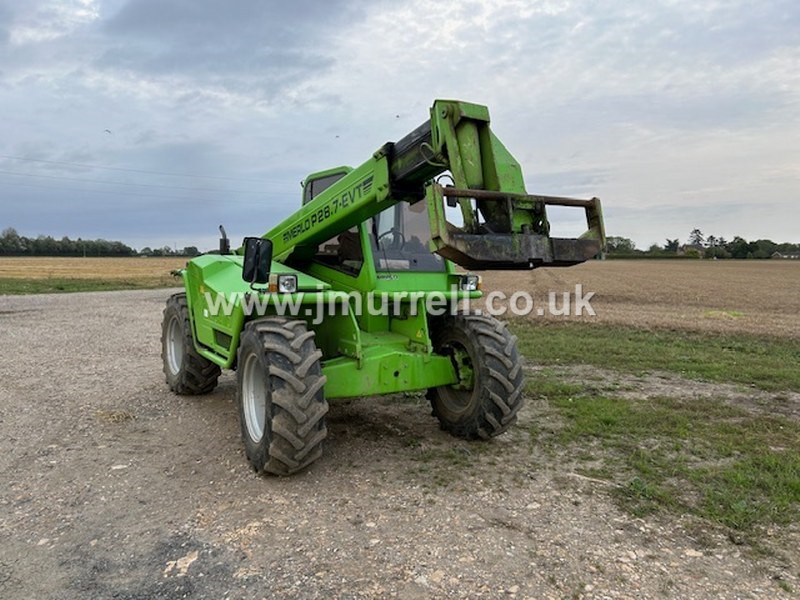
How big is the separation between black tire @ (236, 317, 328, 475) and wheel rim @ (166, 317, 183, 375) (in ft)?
11.6

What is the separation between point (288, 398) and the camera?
4.39 metres

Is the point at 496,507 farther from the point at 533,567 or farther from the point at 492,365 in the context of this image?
the point at 492,365

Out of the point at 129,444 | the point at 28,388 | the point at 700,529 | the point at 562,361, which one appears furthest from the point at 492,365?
the point at 28,388

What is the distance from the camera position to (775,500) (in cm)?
425

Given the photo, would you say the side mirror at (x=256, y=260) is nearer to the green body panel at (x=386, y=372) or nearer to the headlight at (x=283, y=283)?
the headlight at (x=283, y=283)

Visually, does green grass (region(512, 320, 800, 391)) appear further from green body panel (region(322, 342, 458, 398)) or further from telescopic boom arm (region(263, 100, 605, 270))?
telescopic boom arm (region(263, 100, 605, 270))

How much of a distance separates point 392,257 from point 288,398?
207 centimetres

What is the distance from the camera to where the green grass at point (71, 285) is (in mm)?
26922

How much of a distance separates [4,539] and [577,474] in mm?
4160

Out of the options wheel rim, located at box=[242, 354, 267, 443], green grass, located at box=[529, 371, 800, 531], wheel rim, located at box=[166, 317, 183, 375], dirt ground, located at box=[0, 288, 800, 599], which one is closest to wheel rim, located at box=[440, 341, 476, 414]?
dirt ground, located at box=[0, 288, 800, 599]

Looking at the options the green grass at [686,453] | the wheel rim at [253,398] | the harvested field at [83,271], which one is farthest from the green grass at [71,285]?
the green grass at [686,453]

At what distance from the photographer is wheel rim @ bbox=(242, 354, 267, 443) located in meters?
5.05

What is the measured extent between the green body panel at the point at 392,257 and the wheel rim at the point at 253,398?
42cm
